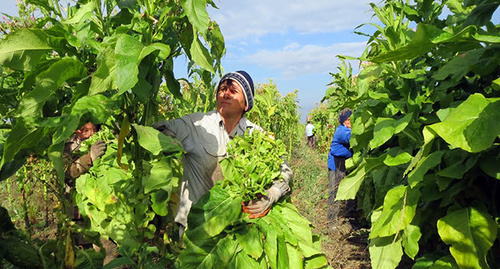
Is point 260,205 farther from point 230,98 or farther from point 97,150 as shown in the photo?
point 97,150

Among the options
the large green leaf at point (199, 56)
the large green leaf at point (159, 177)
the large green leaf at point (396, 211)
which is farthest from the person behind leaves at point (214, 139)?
the large green leaf at point (199, 56)

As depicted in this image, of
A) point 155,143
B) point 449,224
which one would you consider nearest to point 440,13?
point 449,224

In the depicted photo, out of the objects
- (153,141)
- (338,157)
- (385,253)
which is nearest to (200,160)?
(153,141)

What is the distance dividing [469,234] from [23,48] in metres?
1.79

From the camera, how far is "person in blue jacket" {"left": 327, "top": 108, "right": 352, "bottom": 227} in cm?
470

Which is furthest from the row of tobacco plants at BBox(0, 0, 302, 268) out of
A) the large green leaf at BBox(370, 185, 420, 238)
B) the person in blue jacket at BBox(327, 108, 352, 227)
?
the person in blue jacket at BBox(327, 108, 352, 227)

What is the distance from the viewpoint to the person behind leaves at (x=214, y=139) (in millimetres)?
1997

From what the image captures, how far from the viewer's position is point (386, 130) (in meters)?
1.75

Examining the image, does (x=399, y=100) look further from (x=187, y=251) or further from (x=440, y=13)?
(x=187, y=251)

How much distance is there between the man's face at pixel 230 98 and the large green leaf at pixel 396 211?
1.06 meters

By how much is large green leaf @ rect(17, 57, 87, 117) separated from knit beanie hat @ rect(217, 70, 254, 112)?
50.6 inches

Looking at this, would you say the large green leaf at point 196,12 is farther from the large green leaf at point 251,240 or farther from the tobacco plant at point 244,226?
the large green leaf at point 251,240

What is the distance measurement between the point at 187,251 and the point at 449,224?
126cm

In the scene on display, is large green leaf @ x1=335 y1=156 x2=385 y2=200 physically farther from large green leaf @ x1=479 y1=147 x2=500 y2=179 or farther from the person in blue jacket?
the person in blue jacket
